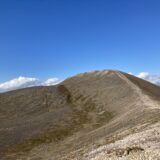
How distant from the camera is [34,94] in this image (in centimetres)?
10444

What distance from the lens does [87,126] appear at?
64375mm

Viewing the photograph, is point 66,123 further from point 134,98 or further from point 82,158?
point 82,158

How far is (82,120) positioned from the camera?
71.4 metres

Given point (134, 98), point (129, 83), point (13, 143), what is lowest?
point (13, 143)

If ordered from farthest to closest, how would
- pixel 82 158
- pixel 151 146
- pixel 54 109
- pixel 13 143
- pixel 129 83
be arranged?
pixel 129 83, pixel 54 109, pixel 13 143, pixel 82 158, pixel 151 146

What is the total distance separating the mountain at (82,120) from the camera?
112 feet

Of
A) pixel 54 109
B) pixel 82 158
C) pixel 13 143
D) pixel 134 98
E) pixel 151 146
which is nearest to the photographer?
pixel 151 146

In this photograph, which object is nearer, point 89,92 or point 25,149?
point 25,149

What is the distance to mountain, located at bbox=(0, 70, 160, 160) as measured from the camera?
3416 cm

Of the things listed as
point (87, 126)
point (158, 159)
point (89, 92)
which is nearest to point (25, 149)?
point (87, 126)

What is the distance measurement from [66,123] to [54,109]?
1849 centimetres

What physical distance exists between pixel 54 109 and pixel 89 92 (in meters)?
18.4

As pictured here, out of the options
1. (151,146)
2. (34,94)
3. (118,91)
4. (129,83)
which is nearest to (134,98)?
(118,91)

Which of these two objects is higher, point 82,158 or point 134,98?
point 134,98
